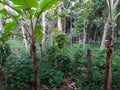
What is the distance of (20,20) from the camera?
6129 millimetres

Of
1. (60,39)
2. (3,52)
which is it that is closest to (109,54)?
(3,52)

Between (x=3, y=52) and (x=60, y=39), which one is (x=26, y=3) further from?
(x=60, y=39)

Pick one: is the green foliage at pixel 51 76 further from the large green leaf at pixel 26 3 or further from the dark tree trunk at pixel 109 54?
the large green leaf at pixel 26 3

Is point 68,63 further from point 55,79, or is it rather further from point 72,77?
point 55,79

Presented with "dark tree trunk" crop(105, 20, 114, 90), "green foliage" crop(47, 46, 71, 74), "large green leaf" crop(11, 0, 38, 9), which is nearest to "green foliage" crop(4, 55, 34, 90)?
"green foliage" crop(47, 46, 71, 74)

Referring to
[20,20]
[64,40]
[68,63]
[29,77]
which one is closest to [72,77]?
[68,63]

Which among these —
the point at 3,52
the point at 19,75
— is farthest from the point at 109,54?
the point at 3,52

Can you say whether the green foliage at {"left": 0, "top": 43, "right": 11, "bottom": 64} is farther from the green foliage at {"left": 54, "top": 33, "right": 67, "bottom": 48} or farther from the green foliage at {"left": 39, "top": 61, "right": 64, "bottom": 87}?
the green foliage at {"left": 54, "top": 33, "right": 67, "bottom": 48}

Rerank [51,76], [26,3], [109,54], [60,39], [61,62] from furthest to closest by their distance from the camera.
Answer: [60,39]
[61,62]
[51,76]
[109,54]
[26,3]

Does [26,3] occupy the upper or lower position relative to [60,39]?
upper

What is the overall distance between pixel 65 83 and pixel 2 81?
82.9 inches

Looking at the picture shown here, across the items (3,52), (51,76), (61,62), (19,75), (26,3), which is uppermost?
(26,3)

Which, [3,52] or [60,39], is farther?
[60,39]

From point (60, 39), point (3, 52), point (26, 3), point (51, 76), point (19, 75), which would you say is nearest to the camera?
point (26, 3)
